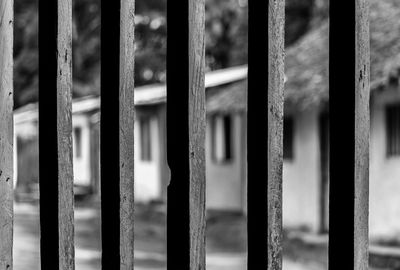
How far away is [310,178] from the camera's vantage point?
16.1m

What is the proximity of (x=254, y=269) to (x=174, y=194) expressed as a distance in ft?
0.65

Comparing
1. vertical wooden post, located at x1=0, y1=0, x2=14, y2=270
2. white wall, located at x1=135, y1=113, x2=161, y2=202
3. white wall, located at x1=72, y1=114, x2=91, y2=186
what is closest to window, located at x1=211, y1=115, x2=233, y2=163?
white wall, located at x1=135, y1=113, x2=161, y2=202

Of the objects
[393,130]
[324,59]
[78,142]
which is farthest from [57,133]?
[78,142]

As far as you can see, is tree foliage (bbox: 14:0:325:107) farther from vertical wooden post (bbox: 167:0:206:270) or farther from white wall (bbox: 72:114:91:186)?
vertical wooden post (bbox: 167:0:206:270)

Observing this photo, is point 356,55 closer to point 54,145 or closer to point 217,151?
point 54,145

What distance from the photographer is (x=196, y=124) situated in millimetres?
1554

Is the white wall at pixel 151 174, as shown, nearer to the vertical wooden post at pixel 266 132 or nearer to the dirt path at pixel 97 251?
the dirt path at pixel 97 251

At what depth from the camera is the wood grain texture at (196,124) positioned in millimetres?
1548

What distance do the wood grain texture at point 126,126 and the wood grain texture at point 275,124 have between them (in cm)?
29

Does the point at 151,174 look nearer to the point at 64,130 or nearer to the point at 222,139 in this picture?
the point at 222,139

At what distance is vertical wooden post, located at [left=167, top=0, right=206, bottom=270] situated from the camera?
1.55 metres

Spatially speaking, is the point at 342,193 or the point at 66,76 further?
the point at 66,76

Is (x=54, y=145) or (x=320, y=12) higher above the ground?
(x=320, y=12)

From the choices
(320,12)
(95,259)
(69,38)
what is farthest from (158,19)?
(69,38)
